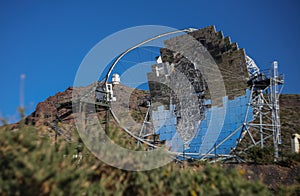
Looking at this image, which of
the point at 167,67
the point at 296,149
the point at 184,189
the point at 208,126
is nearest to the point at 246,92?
the point at 208,126

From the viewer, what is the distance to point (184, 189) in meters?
4.38

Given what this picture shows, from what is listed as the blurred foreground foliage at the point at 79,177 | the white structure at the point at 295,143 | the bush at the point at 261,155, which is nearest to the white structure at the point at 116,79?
the bush at the point at 261,155

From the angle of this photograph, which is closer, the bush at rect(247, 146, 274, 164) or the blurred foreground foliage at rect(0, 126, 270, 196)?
the blurred foreground foliage at rect(0, 126, 270, 196)

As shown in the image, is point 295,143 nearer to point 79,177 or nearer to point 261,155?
point 261,155

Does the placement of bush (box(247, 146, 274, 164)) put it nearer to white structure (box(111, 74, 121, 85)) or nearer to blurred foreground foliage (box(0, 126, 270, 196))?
white structure (box(111, 74, 121, 85))

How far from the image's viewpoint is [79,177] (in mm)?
4023

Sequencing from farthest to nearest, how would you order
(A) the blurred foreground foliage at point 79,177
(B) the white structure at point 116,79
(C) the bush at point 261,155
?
(B) the white structure at point 116,79 < (C) the bush at point 261,155 < (A) the blurred foreground foliage at point 79,177

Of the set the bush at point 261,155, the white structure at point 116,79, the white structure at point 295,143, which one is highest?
the white structure at point 116,79

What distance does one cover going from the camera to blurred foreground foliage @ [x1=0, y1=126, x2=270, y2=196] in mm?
3689

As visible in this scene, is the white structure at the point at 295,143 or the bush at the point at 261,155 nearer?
the bush at the point at 261,155

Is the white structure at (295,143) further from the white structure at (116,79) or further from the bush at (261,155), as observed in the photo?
the white structure at (116,79)

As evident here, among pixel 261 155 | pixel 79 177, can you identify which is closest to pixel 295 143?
pixel 261 155

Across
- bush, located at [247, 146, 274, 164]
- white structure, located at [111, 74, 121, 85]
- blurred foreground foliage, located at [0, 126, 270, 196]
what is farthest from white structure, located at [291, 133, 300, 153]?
blurred foreground foliage, located at [0, 126, 270, 196]

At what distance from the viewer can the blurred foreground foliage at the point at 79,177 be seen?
3689 mm
